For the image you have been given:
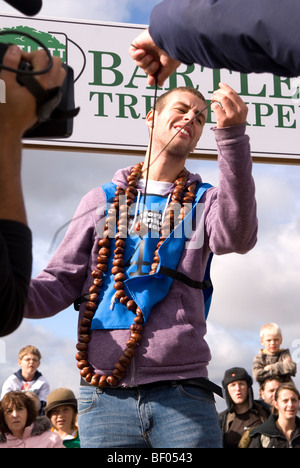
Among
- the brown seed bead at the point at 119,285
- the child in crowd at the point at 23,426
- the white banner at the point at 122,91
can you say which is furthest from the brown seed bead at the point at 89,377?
the white banner at the point at 122,91

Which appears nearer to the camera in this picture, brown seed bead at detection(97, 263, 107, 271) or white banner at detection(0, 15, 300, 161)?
brown seed bead at detection(97, 263, 107, 271)

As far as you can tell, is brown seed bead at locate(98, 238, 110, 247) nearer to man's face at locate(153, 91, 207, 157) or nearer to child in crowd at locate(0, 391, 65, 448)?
man's face at locate(153, 91, 207, 157)

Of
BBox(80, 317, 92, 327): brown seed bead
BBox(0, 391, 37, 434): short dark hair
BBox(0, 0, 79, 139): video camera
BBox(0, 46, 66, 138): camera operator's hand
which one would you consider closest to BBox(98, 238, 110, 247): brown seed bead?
BBox(80, 317, 92, 327): brown seed bead

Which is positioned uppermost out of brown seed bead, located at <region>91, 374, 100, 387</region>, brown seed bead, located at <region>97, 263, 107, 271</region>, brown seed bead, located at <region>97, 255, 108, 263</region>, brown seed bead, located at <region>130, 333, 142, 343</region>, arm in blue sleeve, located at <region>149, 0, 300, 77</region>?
arm in blue sleeve, located at <region>149, 0, 300, 77</region>

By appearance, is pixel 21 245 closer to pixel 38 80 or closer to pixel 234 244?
pixel 38 80

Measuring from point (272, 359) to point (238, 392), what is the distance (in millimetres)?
558

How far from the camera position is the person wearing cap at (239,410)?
4.55 m

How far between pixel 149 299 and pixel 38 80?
31.8 inches

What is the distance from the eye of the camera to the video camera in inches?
45.3

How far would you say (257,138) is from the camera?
541cm

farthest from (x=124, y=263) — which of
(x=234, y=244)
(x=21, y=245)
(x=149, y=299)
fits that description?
(x=21, y=245)

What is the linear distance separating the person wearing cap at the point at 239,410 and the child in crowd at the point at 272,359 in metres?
0.21

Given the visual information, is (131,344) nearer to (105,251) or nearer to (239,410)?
(105,251)
